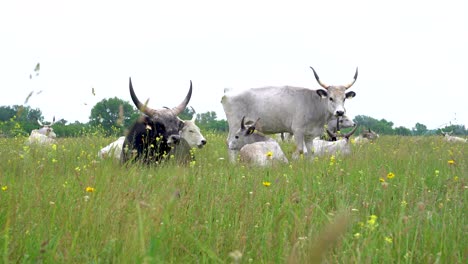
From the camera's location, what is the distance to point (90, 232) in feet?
8.51

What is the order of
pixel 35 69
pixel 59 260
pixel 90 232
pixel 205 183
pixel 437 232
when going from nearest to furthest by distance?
pixel 59 260
pixel 35 69
pixel 90 232
pixel 437 232
pixel 205 183

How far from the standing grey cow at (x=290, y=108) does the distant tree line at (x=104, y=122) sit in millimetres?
1122

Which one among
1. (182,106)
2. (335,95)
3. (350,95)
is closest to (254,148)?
(182,106)

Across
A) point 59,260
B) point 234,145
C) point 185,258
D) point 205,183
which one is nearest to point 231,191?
point 205,183

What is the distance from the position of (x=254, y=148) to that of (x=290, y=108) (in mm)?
2903

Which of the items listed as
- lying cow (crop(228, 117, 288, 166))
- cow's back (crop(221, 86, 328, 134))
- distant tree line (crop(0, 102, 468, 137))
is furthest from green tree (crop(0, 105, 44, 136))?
cow's back (crop(221, 86, 328, 134))

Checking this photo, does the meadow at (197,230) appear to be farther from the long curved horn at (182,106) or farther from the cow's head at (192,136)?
the cow's head at (192,136)

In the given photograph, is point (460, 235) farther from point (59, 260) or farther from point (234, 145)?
point (234, 145)

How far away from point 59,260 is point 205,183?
8.25 feet

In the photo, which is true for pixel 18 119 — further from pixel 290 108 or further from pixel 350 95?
pixel 350 95

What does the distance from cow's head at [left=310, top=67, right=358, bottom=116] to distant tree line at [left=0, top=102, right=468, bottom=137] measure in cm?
210

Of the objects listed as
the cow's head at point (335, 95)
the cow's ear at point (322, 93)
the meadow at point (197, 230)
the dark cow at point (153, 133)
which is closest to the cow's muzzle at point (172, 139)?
the dark cow at point (153, 133)

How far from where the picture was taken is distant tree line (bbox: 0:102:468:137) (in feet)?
14.9

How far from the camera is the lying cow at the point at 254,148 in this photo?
8.22m
